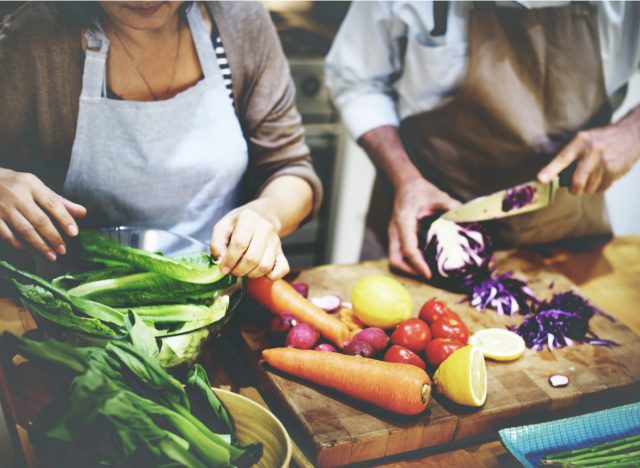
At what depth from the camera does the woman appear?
0.96 meters

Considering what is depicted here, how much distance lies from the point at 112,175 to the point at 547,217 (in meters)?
1.08

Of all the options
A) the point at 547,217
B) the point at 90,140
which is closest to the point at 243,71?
the point at 90,140

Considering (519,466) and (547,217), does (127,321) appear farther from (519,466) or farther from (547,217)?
(547,217)

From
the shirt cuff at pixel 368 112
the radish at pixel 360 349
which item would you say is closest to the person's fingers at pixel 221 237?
the radish at pixel 360 349

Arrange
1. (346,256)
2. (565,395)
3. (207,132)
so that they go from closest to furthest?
1. (565,395)
2. (207,132)
3. (346,256)

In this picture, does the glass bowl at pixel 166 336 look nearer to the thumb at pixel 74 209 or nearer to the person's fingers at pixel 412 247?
the thumb at pixel 74 209

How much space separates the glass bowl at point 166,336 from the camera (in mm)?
822

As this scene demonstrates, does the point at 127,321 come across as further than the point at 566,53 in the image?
No

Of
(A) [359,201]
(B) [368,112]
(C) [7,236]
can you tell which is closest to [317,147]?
(A) [359,201]

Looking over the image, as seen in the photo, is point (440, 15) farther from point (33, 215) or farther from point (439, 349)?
point (33, 215)

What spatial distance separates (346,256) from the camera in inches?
95.9

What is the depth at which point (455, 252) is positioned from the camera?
4.32 ft

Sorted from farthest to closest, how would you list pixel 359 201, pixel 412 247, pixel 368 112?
pixel 359 201
pixel 368 112
pixel 412 247

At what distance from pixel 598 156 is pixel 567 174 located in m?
0.08
